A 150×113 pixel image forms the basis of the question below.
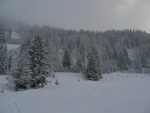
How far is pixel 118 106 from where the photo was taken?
9.52m

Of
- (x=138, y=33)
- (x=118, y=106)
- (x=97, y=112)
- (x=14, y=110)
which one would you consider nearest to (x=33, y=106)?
(x=14, y=110)

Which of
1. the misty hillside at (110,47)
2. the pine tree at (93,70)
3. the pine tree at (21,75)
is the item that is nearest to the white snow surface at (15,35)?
the misty hillside at (110,47)

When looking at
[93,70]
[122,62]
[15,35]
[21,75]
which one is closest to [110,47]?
[122,62]

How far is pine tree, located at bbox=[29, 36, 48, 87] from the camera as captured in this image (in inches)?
851

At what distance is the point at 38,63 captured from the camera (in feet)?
74.7

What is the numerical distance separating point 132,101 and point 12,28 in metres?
131

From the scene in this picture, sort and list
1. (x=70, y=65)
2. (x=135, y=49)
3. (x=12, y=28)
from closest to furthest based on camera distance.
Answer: (x=70, y=65)
(x=135, y=49)
(x=12, y=28)

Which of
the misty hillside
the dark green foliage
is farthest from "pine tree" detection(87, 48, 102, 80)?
the dark green foliage

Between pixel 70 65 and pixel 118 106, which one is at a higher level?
pixel 70 65

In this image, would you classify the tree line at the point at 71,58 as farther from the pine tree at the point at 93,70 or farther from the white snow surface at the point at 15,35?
the white snow surface at the point at 15,35

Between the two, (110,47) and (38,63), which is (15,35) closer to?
(110,47)

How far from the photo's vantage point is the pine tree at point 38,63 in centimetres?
2162

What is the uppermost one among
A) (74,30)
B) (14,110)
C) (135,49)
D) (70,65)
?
(74,30)

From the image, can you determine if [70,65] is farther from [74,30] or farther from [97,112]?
[74,30]
